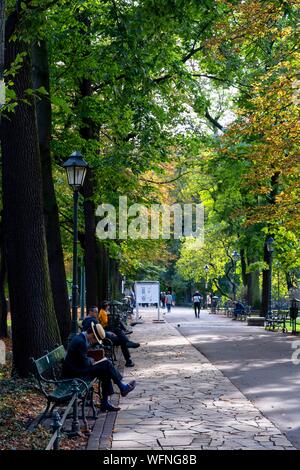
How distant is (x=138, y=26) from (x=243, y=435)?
6.35m

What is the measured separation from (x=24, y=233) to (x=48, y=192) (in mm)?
3211

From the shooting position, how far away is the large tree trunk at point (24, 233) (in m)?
12.1

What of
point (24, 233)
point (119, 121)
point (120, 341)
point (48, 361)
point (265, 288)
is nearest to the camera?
point (48, 361)

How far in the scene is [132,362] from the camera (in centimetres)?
1655

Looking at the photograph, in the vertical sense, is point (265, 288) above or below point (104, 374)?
above

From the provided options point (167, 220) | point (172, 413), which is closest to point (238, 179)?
point (167, 220)

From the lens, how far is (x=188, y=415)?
31.6 ft

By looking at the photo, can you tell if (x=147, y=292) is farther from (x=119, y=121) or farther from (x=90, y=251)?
(x=119, y=121)

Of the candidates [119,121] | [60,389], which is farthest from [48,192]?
[60,389]

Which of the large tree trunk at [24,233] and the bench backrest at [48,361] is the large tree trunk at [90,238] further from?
the bench backrest at [48,361]

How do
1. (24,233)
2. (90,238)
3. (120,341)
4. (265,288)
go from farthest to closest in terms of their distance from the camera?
(265,288) < (90,238) < (120,341) < (24,233)

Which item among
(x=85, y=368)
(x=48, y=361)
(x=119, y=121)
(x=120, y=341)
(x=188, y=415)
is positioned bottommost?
(x=188, y=415)

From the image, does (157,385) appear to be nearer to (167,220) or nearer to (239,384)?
(239,384)

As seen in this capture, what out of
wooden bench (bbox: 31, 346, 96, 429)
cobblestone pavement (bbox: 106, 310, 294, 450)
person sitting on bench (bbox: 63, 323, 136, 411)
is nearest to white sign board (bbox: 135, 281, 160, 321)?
cobblestone pavement (bbox: 106, 310, 294, 450)
